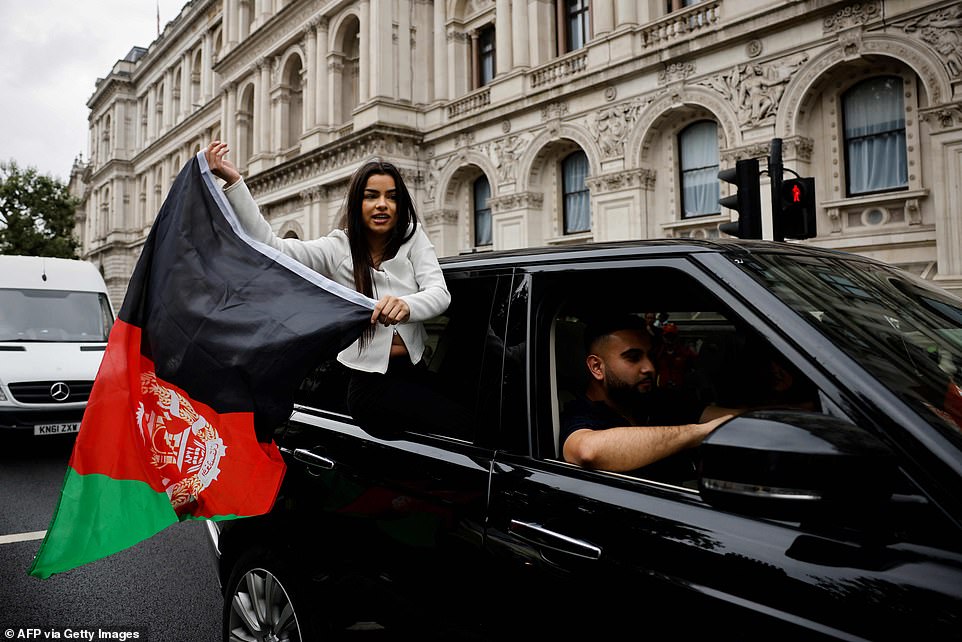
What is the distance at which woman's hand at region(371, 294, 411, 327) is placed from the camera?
227cm

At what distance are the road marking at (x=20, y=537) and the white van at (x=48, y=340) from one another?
2608 millimetres

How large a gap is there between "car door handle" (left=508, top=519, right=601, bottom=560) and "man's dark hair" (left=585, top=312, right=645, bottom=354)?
2.26 ft

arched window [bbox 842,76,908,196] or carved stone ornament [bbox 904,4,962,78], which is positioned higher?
carved stone ornament [bbox 904,4,962,78]

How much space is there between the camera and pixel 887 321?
5.82 feet

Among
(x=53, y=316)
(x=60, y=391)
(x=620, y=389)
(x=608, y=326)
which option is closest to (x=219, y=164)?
(x=608, y=326)

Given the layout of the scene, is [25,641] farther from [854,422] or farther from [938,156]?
[938,156]

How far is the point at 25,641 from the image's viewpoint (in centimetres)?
341

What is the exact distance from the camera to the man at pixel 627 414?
5.96ft

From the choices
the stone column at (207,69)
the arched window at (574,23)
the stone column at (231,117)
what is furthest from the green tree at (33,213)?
the arched window at (574,23)

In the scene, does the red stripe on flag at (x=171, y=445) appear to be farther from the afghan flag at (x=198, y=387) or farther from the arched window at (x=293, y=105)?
the arched window at (x=293, y=105)

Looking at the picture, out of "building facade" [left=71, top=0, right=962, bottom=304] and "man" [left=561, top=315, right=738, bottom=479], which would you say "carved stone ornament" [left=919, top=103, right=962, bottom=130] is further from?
"man" [left=561, top=315, right=738, bottom=479]

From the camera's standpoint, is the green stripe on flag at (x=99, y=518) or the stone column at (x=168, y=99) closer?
the green stripe on flag at (x=99, y=518)

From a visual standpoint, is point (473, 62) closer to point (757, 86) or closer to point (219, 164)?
point (757, 86)

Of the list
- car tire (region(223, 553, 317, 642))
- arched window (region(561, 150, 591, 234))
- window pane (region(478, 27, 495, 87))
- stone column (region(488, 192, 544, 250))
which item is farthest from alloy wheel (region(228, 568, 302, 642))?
window pane (region(478, 27, 495, 87))
